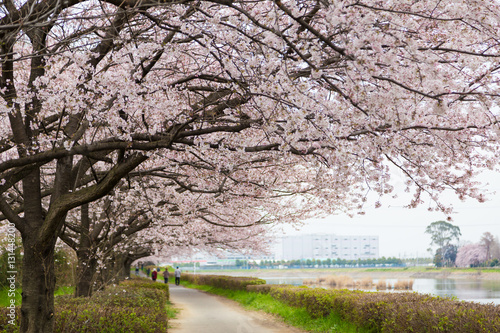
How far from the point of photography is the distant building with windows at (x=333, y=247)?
120312mm

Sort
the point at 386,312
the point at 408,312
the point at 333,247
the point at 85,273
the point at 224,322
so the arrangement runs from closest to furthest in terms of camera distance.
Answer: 1. the point at 408,312
2. the point at 386,312
3. the point at 85,273
4. the point at 224,322
5. the point at 333,247

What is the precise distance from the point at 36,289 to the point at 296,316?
24.8 feet

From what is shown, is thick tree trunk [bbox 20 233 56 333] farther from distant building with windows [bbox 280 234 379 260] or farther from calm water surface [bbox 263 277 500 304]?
distant building with windows [bbox 280 234 379 260]

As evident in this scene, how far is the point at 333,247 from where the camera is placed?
126562 millimetres

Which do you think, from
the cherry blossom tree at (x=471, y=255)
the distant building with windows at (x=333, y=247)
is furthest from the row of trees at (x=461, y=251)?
the distant building with windows at (x=333, y=247)

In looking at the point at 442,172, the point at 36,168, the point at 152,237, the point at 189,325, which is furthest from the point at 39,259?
the point at 152,237

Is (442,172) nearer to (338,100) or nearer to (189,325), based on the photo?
(338,100)

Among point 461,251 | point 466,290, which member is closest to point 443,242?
point 461,251

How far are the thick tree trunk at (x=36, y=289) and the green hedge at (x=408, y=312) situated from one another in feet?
17.0

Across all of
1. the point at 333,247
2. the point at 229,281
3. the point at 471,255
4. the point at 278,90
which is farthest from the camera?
the point at 333,247

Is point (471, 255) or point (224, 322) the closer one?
point (224, 322)

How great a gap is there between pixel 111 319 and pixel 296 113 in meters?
4.63

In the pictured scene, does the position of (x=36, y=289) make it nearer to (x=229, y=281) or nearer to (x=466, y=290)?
(x=229, y=281)

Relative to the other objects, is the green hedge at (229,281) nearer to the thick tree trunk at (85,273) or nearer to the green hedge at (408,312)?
the green hedge at (408,312)
